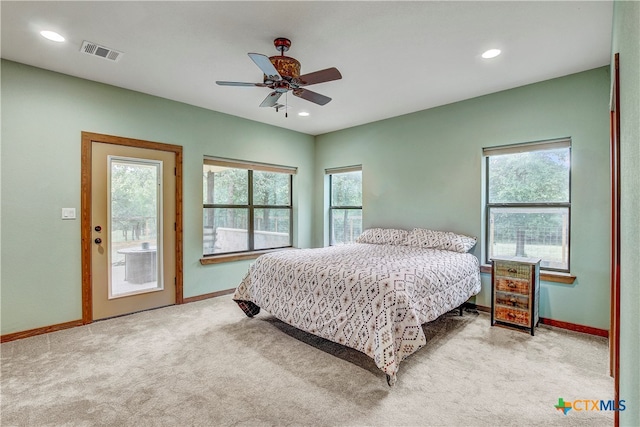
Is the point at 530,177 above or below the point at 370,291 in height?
above

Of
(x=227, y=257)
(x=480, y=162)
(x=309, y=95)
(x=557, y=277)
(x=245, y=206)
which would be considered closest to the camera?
(x=309, y=95)

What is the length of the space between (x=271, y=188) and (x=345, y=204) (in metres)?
1.36

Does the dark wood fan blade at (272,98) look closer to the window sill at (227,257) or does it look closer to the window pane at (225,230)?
the window pane at (225,230)

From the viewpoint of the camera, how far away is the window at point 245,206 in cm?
454

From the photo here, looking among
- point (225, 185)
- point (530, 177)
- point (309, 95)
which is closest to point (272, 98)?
point (309, 95)

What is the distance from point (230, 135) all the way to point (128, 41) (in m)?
2.09

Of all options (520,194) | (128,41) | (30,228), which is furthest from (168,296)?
(520,194)

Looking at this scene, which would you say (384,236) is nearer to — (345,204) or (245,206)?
(345,204)

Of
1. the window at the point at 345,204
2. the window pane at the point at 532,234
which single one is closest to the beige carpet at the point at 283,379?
the window pane at the point at 532,234

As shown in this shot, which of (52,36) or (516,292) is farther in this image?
(516,292)

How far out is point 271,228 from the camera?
17.5 feet

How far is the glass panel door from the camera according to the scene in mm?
3576

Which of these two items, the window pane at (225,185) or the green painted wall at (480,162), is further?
the window pane at (225,185)

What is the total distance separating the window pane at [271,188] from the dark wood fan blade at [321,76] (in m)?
2.72
